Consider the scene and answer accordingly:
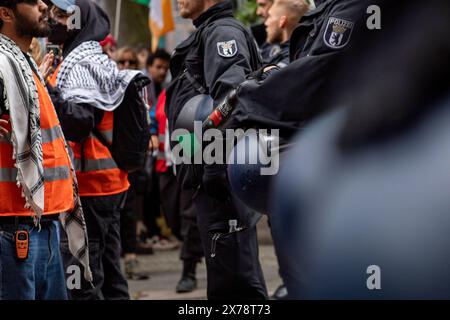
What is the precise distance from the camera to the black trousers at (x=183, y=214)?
24.4 feet

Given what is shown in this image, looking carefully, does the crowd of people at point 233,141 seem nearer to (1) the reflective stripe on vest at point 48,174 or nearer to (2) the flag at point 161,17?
(1) the reflective stripe on vest at point 48,174

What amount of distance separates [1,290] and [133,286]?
4161 mm

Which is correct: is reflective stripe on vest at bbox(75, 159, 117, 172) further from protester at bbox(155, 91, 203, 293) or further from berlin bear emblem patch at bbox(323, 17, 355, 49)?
berlin bear emblem patch at bbox(323, 17, 355, 49)

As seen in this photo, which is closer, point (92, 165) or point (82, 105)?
point (82, 105)

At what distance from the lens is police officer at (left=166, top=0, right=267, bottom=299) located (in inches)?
170

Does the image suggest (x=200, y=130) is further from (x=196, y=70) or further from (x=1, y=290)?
(x=1, y=290)

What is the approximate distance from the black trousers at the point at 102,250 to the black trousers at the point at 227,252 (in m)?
0.95

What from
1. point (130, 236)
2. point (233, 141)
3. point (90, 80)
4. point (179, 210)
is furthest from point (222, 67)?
point (130, 236)

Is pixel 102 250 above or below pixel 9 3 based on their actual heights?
below

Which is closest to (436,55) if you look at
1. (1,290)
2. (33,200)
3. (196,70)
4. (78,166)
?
(33,200)

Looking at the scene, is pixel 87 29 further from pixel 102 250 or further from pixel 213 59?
pixel 102 250

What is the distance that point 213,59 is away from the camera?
440cm

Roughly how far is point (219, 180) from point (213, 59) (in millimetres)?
628
